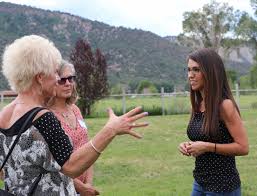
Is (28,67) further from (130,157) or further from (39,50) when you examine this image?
(130,157)

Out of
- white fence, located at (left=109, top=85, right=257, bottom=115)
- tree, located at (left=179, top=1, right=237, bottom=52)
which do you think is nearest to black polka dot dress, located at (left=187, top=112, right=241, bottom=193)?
white fence, located at (left=109, top=85, right=257, bottom=115)

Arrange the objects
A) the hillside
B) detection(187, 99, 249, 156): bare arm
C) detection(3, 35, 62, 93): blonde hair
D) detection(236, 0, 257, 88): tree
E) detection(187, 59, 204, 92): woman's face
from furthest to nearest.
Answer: the hillside < detection(236, 0, 257, 88): tree < detection(187, 59, 204, 92): woman's face < detection(187, 99, 249, 156): bare arm < detection(3, 35, 62, 93): blonde hair

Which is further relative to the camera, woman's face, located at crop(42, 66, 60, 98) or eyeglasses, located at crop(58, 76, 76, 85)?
eyeglasses, located at crop(58, 76, 76, 85)

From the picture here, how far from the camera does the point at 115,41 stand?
86062 millimetres

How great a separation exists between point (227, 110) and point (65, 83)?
115cm

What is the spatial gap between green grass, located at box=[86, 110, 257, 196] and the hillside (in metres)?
61.2

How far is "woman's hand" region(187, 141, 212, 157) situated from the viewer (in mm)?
3545

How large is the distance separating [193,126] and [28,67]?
1.52 meters

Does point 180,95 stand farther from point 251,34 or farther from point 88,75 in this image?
point 251,34

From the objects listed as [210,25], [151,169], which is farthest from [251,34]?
[151,169]

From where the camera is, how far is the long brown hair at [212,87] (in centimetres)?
358

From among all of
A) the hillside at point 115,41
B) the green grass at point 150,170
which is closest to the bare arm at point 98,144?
the green grass at point 150,170

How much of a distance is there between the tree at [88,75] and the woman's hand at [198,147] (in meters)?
27.5

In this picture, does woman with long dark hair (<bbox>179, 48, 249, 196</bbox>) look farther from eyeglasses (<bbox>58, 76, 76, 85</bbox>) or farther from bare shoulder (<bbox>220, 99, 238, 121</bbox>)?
eyeglasses (<bbox>58, 76, 76, 85</bbox>)
